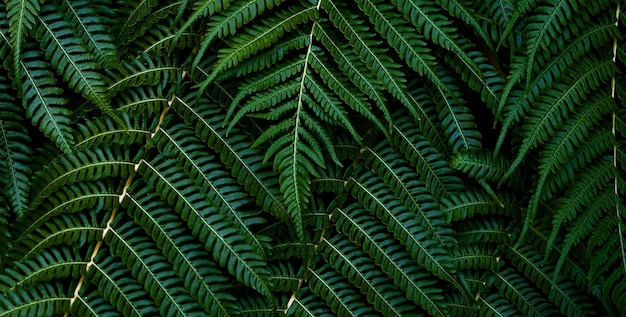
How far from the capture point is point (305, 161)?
1744 millimetres

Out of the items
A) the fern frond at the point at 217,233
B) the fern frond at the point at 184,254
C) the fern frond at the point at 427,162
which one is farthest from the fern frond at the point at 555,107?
the fern frond at the point at 184,254

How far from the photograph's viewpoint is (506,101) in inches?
75.3

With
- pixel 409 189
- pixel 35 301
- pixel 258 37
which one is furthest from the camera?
pixel 409 189

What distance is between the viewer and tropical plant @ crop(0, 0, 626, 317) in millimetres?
1738

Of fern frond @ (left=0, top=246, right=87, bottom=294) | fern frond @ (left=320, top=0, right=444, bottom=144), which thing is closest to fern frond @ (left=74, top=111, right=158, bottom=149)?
fern frond @ (left=0, top=246, right=87, bottom=294)

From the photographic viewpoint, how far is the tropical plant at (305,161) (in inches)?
68.4

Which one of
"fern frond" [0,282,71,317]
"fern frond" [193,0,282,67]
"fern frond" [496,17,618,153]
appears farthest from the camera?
"fern frond" [496,17,618,153]

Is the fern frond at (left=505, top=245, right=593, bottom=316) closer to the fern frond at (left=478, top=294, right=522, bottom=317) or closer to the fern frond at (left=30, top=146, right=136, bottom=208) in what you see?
the fern frond at (left=478, top=294, right=522, bottom=317)

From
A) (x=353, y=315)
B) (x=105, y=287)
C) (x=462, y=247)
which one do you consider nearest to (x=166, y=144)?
(x=105, y=287)

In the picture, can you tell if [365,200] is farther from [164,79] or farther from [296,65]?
[164,79]

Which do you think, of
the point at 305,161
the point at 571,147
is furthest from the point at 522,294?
the point at 305,161

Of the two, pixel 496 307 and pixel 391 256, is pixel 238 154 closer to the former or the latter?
pixel 391 256

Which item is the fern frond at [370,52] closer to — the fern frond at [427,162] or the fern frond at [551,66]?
the fern frond at [427,162]

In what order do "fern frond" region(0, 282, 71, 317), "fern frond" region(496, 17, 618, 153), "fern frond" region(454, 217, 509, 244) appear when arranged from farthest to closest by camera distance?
"fern frond" region(454, 217, 509, 244), "fern frond" region(496, 17, 618, 153), "fern frond" region(0, 282, 71, 317)
